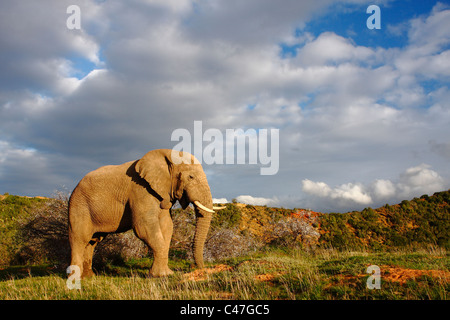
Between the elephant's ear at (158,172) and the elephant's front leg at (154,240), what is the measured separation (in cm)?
69

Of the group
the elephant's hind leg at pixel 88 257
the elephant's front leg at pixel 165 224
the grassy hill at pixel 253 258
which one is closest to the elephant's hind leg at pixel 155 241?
the elephant's front leg at pixel 165 224

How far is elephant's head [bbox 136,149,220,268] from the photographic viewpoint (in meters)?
9.79

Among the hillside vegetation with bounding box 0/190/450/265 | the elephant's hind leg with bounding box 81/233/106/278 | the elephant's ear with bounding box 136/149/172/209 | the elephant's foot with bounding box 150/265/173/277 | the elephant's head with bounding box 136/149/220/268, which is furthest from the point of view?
the hillside vegetation with bounding box 0/190/450/265

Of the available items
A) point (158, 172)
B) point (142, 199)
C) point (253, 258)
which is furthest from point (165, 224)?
point (253, 258)

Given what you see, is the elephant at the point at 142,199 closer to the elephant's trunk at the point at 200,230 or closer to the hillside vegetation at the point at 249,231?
the elephant's trunk at the point at 200,230

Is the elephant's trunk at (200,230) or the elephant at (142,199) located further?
the elephant's trunk at (200,230)

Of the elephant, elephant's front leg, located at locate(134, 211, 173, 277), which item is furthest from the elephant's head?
elephant's front leg, located at locate(134, 211, 173, 277)

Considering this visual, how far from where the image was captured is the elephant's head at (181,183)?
9.79m

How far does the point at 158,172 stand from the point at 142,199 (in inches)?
37.6

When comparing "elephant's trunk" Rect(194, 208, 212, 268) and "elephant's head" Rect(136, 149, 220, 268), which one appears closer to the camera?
"elephant's head" Rect(136, 149, 220, 268)

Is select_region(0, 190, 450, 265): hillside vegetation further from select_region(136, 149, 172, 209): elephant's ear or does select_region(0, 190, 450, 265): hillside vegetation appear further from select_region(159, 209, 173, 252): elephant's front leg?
select_region(136, 149, 172, 209): elephant's ear
